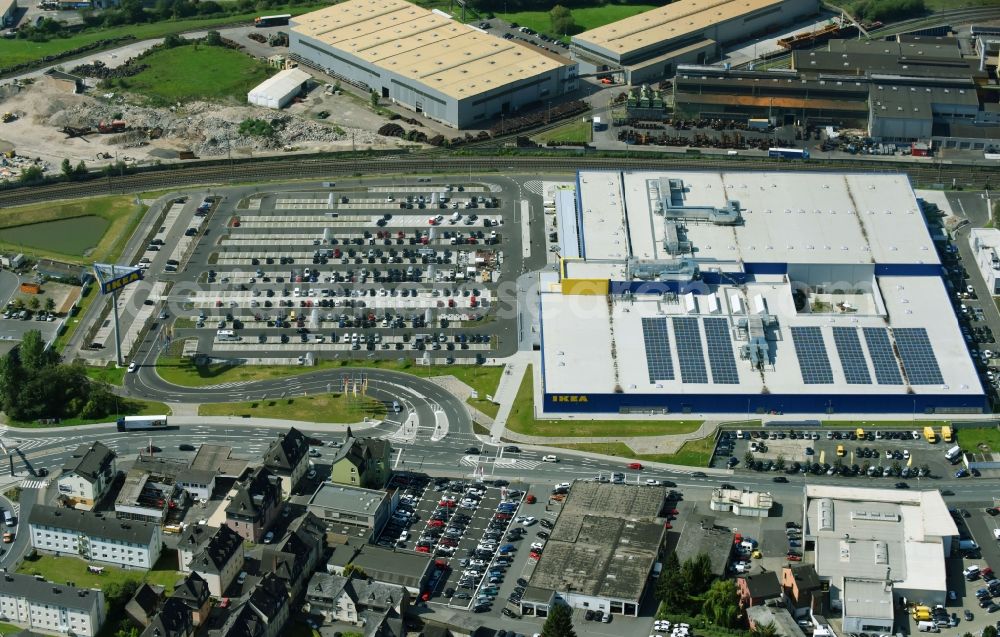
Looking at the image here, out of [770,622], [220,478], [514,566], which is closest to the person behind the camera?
[770,622]

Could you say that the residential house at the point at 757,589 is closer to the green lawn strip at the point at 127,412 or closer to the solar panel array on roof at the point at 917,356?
the solar panel array on roof at the point at 917,356

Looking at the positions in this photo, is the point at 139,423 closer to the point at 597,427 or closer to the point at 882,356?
the point at 597,427

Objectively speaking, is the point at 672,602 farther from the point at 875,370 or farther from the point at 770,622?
the point at 875,370

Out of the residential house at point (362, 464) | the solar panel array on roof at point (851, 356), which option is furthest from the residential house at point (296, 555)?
the solar panel array on roof at point (851, 356)

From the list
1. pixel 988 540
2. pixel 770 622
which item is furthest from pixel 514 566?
pixel 988 540

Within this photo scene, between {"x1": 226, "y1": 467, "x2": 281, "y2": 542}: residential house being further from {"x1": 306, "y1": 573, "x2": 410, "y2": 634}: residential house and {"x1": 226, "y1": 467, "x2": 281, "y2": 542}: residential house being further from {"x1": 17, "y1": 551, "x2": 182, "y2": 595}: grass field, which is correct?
{"x1": 306, "y1": 573, "x2": 410, "y2": 634}: residential house
